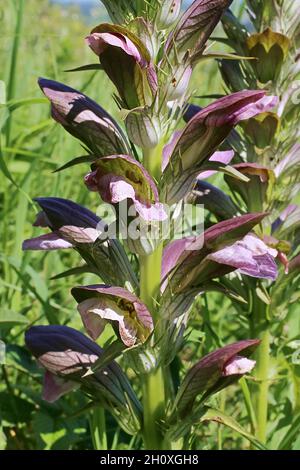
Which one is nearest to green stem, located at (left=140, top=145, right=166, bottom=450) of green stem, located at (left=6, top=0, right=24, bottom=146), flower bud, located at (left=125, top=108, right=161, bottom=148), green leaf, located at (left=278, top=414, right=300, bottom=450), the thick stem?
flower bud, located at (left=125, top=108, right=161, bottom=148)

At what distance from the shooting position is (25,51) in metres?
4.59

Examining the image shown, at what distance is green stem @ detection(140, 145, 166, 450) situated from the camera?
5.30ft

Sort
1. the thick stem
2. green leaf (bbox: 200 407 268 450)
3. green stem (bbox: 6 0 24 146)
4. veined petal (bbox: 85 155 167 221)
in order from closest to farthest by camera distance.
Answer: veined petal (bbox: 85 155 167 221) < green leaf (bbox: 200 407 268 450) < the thick stem < green stem (bbox: 6 0 24 146)

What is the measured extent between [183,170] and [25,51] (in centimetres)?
329

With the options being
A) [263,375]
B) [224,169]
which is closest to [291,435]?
[263,375]

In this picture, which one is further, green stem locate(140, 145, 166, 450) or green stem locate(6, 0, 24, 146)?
green stem locate(6, 0, 24, 146)

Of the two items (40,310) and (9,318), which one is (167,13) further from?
(40,310)

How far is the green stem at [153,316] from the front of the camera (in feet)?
5.30

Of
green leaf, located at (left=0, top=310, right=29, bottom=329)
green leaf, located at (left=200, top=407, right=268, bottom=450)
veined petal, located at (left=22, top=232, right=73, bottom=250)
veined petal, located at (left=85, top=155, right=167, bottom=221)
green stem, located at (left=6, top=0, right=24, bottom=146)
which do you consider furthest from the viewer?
green stem, located at (left=6, top=0, right=24, bottom=146)

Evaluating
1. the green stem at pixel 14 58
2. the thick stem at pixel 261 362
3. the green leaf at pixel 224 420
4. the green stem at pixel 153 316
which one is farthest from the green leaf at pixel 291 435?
the green stem at pixel 14 58

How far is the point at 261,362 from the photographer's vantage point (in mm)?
2141

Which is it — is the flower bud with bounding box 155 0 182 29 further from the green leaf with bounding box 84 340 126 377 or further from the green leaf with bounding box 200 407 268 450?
the green leaf with bounding box 200 407 268 450

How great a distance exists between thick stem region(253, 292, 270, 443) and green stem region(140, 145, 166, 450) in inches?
20.3
